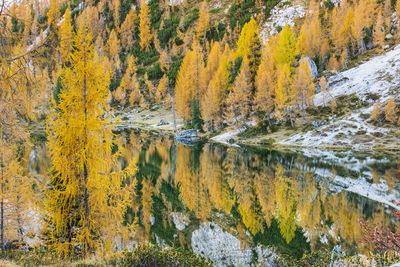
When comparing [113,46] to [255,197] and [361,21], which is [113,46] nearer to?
[361,21]

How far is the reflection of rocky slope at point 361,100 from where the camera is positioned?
36.1 meters

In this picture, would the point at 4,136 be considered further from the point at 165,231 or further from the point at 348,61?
the point at 348,61

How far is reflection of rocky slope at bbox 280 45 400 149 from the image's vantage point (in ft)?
118

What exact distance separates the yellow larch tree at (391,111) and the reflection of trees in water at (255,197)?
1840 cm

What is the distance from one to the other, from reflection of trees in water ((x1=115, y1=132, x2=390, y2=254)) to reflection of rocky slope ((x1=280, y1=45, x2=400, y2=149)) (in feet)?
35.7

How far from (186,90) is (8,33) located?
59197 mm

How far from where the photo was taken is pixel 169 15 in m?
123

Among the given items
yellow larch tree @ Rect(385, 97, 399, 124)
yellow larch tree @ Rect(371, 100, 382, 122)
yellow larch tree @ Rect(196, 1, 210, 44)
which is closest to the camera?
yellow larch tree @ Rect(385, 97, 399, 124)

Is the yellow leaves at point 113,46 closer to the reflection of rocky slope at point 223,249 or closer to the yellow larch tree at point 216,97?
the yellow larch tree at point 216,97

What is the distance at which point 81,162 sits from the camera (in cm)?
842

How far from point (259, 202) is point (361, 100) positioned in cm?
3868

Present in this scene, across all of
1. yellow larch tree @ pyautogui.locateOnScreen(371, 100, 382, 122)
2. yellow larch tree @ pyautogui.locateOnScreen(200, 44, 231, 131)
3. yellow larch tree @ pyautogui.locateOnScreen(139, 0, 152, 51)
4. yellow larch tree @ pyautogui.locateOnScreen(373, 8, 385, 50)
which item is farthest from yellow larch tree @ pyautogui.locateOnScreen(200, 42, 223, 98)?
yellow larch tree @ pyautogui.locateOnScreen(139, 0, 152, 51)

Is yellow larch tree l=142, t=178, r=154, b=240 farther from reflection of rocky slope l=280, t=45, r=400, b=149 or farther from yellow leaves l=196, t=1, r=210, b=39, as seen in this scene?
yellow leaves l=196, t=1, r=210, b=39

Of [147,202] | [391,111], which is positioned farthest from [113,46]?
[147,202]
